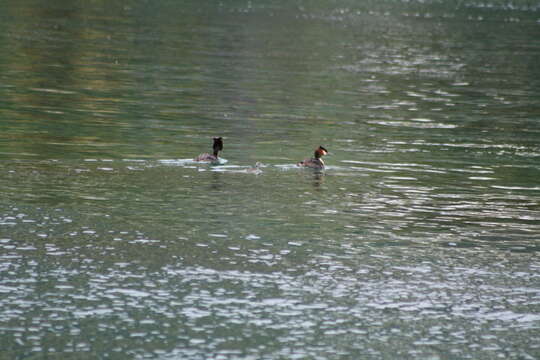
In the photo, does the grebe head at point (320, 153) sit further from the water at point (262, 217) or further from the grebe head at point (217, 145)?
the grebe head at point (217, 145)

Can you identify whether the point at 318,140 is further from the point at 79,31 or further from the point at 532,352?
the point at 79,31

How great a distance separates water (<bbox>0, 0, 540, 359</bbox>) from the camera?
539 inches

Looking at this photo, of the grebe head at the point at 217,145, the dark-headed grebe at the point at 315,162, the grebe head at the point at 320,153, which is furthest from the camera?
the grebe head at the point at 320,153

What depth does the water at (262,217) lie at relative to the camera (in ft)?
44.9

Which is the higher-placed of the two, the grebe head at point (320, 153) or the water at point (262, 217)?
the grebe head at point (320, 153)

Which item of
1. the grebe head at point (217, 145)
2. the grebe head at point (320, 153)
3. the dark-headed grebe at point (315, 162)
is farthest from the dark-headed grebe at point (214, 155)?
the grebe head at point (320, 153)

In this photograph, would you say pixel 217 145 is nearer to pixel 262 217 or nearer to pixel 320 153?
pixel 320 153

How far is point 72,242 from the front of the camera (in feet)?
56.6

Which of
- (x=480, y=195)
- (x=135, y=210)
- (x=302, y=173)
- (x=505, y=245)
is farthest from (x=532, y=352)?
(x=302, y=173)

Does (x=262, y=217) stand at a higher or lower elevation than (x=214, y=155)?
lower

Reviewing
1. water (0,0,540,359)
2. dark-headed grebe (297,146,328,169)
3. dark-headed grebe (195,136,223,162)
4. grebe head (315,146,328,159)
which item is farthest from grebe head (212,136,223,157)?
grebe head (315,146,328,159)

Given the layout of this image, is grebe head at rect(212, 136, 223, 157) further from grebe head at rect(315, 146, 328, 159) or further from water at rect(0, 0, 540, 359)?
grebe head at rect(315, 146, 328, 159)

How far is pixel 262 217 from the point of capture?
19.9 meters

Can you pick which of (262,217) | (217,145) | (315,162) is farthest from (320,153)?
(262,217)
